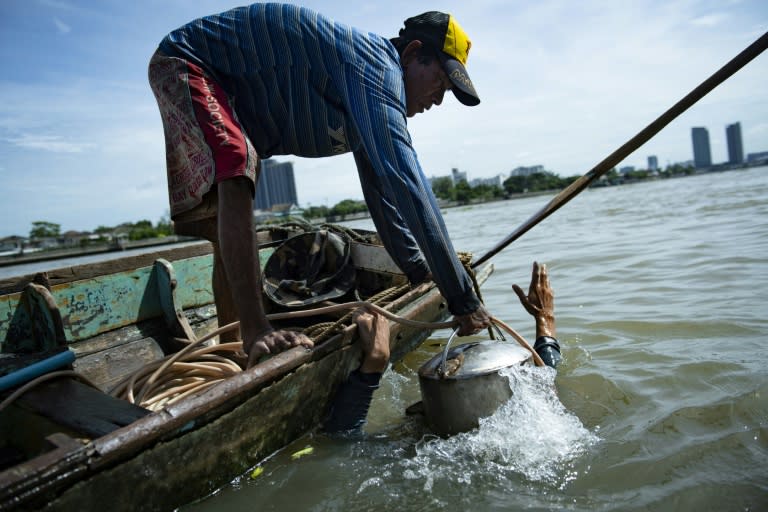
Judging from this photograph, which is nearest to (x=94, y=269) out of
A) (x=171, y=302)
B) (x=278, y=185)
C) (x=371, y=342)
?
(x=171, y=302)

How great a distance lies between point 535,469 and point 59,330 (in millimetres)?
2436

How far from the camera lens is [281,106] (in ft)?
7.68

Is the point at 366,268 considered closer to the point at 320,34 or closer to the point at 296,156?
the point at 296,156

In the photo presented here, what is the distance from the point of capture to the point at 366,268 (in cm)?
419

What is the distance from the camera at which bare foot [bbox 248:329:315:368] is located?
2098 millimetres

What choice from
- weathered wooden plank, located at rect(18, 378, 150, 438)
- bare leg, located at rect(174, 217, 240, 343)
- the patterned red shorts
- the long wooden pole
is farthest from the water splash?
the patterned red shorts

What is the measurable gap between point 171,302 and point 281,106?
6.04 feet

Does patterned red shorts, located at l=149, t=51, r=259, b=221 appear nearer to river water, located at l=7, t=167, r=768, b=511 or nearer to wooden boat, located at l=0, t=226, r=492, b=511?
wooden boat, located at l=0, t=226, r=492, b=511

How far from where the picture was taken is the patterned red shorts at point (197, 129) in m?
2.08

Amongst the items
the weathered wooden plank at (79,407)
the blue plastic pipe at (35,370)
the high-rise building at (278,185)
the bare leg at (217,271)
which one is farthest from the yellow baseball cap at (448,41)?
the high-rise building at (278,185)

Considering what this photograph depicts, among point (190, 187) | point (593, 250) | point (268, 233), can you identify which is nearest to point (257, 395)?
point (190, 187)

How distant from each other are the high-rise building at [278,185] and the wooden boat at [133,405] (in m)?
137

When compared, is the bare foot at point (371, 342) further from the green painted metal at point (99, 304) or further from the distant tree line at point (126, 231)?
the distant tree line at point (126, 231)

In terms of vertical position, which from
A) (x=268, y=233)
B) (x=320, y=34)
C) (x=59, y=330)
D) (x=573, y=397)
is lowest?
(x=573, y=397)
